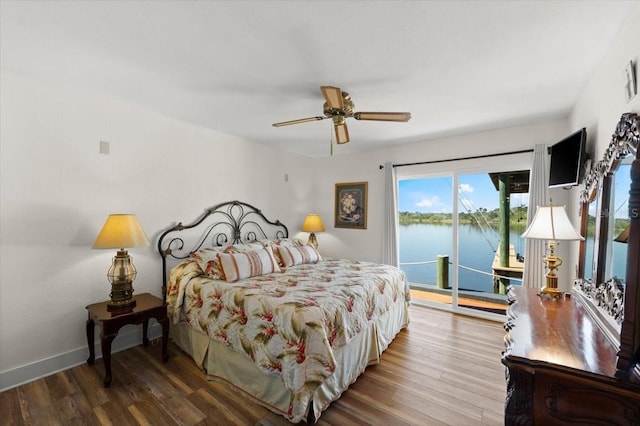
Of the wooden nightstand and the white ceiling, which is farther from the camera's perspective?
the wooden nightstand

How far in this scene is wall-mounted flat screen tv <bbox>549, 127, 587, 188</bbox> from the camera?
219 cm

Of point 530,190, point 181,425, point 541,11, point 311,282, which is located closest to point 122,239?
point 181,425

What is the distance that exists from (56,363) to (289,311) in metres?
2.24

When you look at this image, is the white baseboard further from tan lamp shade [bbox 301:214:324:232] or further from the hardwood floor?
tan lamp shade [bbox 301:214:324:232]

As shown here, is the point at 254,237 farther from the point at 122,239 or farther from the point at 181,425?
the point at 181,425

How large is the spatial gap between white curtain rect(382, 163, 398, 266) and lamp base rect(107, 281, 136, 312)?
11.0 ft

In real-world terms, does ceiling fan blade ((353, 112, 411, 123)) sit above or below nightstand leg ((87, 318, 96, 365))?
above

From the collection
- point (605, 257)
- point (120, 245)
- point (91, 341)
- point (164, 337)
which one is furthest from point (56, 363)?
point (605, 257)

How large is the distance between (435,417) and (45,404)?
2.85 metres

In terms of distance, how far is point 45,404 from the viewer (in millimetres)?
2023

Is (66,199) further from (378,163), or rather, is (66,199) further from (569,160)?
(569,160)

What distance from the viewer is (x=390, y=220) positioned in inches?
171

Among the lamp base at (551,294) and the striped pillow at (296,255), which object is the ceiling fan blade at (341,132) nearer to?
the striped pillow at (296,255)

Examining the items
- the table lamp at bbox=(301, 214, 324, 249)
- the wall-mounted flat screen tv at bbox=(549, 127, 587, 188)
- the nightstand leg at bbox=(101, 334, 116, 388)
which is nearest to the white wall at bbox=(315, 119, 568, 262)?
the table lamp at bbox=(301, 214, 324, 249)
